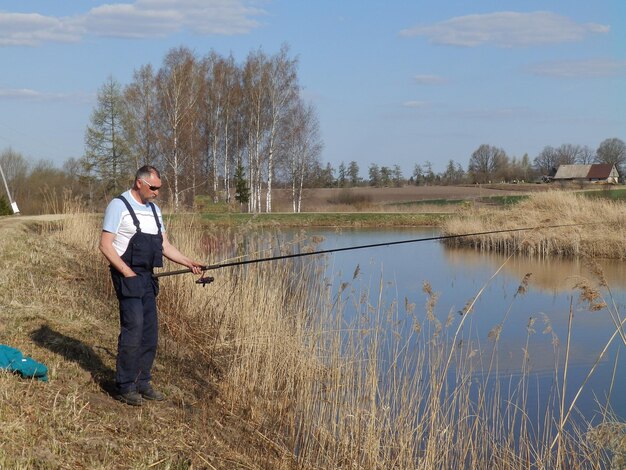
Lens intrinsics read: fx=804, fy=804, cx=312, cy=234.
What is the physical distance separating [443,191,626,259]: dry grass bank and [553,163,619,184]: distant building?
54.4 metres

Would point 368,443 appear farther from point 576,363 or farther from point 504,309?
point 504,309

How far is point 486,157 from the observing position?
7925 centimetres

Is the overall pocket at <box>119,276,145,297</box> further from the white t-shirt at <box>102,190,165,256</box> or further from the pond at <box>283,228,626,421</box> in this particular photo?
the pond at <box>283,228,626,421</box>

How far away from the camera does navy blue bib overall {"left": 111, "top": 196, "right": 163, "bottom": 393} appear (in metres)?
4.84

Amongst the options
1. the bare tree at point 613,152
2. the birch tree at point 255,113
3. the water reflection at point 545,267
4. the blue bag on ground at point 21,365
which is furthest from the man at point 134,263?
the bare tree at point 613,152

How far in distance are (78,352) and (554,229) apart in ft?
48.1

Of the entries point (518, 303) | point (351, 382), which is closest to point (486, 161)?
point (518, 303)

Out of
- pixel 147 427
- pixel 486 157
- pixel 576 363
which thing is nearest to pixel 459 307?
pixel 576 363

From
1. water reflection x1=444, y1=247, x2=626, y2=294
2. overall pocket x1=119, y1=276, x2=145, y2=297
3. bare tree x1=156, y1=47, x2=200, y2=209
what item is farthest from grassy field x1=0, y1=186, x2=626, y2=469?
bare tree x1=156, y1=47, x2=200, y2=209

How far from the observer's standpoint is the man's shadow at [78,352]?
545 cm

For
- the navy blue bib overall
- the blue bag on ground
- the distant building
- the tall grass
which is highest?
the distant building

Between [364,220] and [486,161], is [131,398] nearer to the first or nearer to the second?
[364,220]

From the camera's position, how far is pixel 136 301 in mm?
4906

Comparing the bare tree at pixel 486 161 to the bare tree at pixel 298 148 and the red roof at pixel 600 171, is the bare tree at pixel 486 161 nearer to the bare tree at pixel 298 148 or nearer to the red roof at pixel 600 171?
the red roof at pixel 600 171
